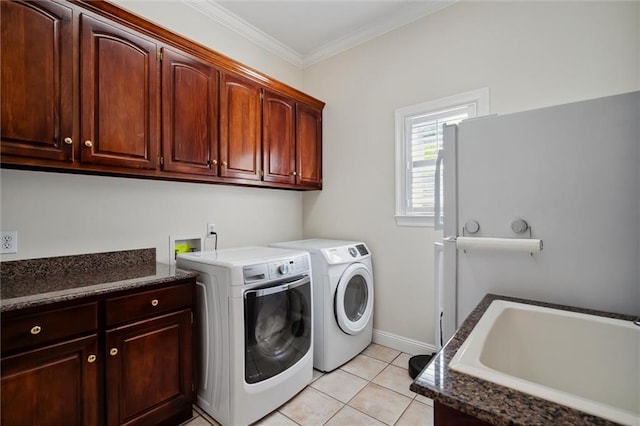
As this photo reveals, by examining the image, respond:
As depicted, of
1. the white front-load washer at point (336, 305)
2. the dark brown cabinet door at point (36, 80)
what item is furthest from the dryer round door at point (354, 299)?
the dark brown cabinet door at point (36, 80)

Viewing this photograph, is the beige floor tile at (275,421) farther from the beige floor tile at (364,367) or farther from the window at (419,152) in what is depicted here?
the window at (419,152)

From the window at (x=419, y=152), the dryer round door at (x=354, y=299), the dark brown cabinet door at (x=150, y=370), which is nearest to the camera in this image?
the dark brown cabinet door at (x=150, y=370)

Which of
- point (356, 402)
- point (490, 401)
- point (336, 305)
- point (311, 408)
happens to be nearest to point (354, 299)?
point (336, 305)

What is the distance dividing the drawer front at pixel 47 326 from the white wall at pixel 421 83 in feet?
6.92

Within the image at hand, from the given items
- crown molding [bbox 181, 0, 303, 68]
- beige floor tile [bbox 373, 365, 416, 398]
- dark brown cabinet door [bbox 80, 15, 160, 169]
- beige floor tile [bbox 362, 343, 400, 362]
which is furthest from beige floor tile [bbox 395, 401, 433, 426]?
crown molding [bbox 181, 0, 303, 68]

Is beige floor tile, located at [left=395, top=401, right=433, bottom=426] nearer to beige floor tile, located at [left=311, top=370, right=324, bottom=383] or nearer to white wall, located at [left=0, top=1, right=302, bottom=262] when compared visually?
beige floor tile, located at [left=311, top=370, right=324, bottom=383]

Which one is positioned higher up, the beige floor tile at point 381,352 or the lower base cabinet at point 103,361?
the lower base cabinet at point 103,361

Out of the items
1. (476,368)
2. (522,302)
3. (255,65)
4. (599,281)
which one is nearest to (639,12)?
(599,281)

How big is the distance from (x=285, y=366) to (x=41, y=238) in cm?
162

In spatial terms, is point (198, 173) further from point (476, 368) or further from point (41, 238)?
point (476, 368)

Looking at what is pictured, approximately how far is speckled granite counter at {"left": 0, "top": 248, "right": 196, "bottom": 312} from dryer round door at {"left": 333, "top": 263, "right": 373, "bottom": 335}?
113 centimetres

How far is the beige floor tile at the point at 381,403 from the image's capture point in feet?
5.75

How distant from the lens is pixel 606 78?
1730 mm

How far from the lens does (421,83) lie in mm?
2451
